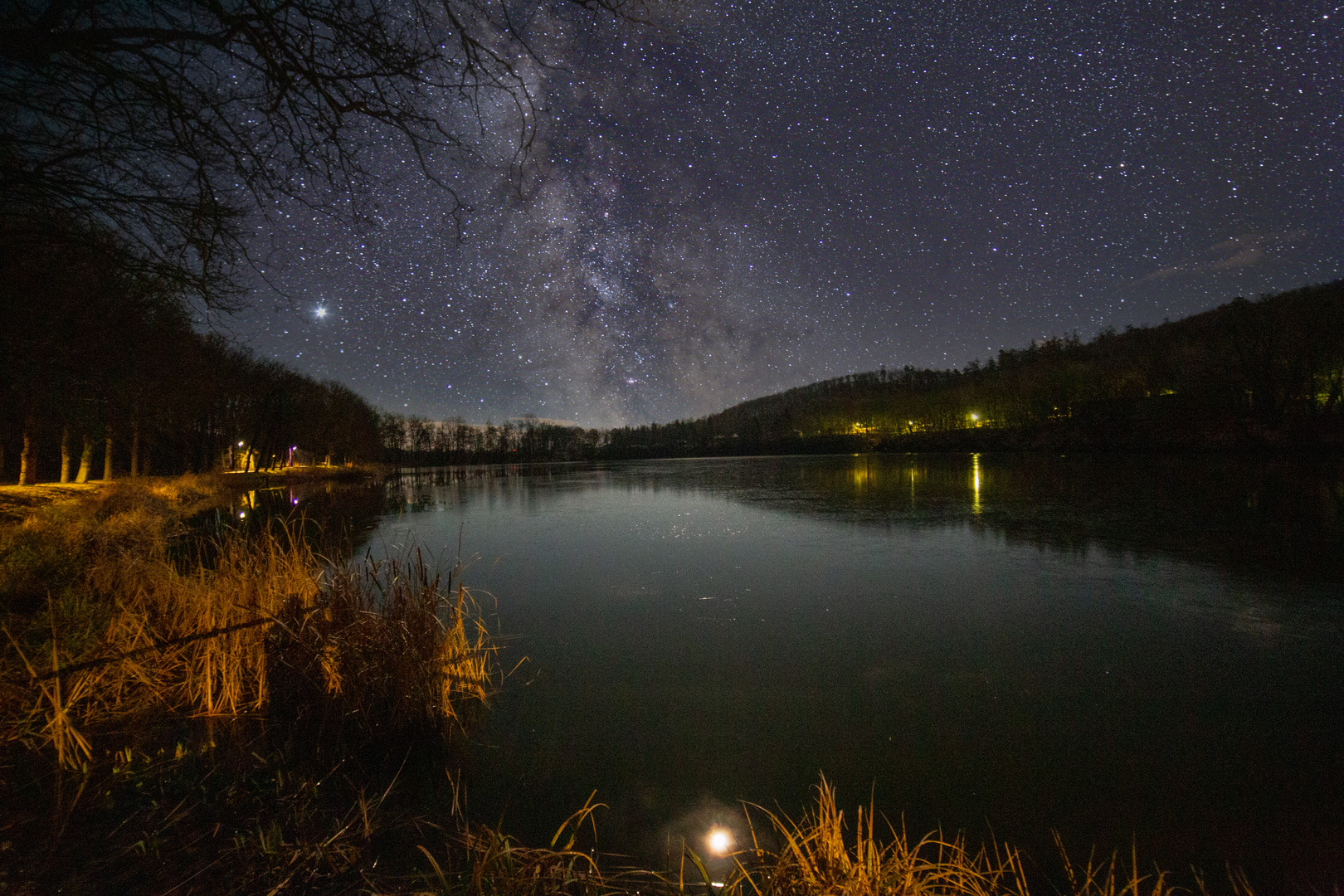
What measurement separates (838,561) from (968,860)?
24.0ft

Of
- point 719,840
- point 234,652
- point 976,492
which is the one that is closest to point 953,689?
point 719,840

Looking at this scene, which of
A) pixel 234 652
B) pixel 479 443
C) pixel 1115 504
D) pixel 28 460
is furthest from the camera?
pixel 479 443

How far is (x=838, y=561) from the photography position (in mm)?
9891

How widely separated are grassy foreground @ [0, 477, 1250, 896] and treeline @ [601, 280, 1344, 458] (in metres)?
53.0

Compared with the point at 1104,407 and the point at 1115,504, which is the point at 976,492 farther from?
the point at 1104,407

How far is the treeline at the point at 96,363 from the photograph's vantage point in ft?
19.0

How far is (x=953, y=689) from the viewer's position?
488 cm

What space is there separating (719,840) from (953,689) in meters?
2.83

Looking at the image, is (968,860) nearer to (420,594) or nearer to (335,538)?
(420,594)

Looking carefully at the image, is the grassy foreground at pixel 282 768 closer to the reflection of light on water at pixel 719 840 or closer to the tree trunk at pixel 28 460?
the reflection of light on water at pixel 719 840

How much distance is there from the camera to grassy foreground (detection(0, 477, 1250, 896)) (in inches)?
85.4

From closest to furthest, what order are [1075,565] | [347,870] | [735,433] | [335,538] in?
1. [347,870]
2. [1075,565]
3. [335,538]
4. [735,433]

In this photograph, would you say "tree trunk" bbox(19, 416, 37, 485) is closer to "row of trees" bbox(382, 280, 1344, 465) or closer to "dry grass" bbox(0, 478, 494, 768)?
"dry grass" bbox(0, 478, 494, 768)

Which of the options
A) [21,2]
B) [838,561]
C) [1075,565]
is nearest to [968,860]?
[21,2]
